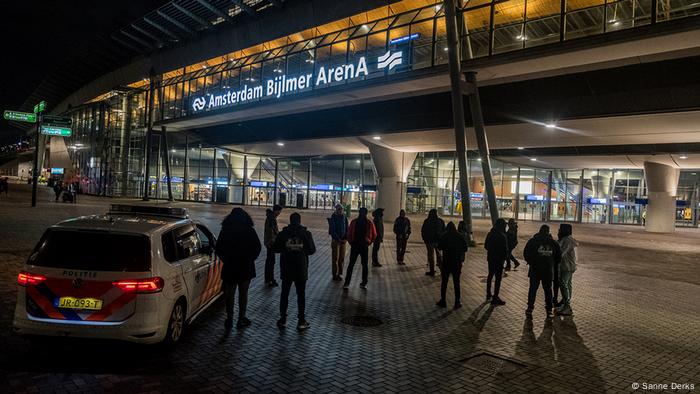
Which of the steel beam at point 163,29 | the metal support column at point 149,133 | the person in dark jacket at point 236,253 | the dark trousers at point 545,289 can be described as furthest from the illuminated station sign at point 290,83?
the person in dark jacket at point 236,253

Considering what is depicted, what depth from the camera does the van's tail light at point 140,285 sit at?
499 centimetres

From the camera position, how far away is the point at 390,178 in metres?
29.6

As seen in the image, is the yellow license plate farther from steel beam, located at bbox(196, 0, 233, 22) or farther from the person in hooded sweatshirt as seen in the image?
steel beam, located at bbox(196, 0, 233, 22)

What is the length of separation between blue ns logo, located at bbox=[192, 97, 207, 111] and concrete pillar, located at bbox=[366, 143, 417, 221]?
37.1 feet

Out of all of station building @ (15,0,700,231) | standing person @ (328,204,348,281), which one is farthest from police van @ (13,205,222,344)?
station building @ (15,0,700,231)

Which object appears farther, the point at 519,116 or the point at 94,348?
the point at 519,116

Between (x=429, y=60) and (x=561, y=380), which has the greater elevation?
(x=429, y=60)

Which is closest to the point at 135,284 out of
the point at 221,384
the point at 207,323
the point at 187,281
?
the point at 187,281

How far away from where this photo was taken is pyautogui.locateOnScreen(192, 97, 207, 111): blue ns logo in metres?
30.8

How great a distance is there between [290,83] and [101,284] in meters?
21.0

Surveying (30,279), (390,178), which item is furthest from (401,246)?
(390,178)

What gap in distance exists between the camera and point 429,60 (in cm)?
2156

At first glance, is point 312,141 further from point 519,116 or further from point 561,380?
point 561,380

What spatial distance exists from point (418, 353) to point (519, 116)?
1599 cm
